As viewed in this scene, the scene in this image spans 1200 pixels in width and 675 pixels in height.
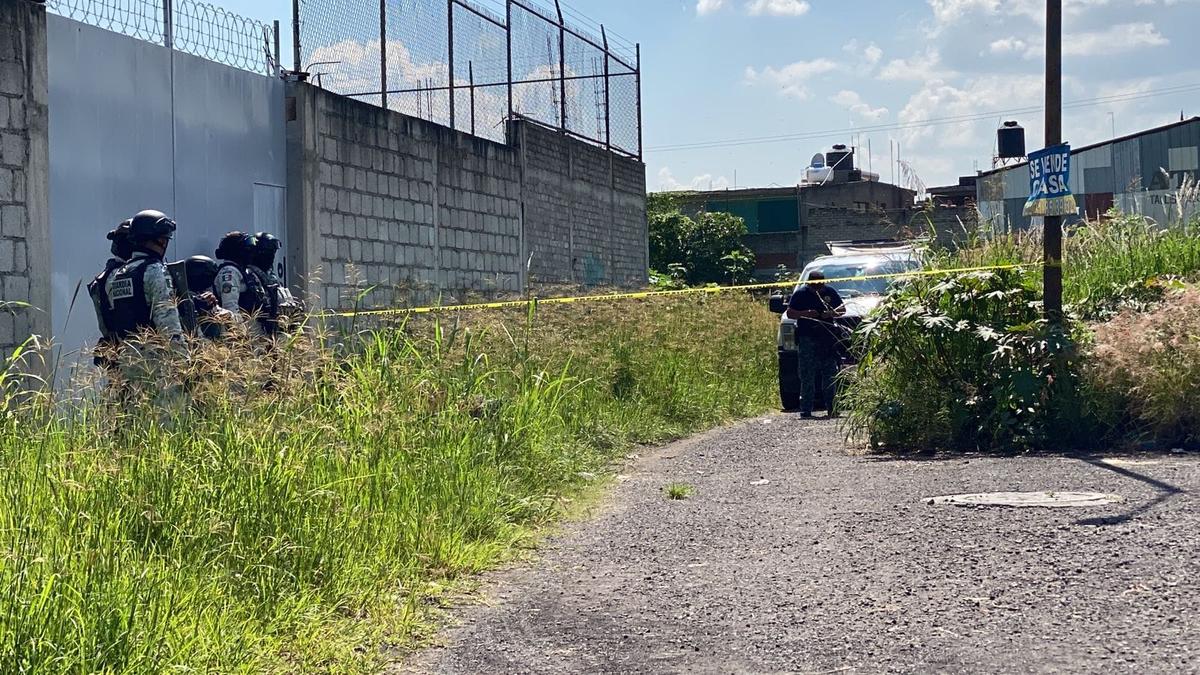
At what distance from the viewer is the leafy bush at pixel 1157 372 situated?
27.8ft

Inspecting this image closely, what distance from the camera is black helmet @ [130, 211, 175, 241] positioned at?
722 cm

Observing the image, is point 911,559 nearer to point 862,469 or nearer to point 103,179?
point 862,469

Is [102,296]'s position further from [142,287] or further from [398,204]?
[398,204]

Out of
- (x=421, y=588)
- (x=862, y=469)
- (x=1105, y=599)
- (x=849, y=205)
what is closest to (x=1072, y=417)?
(x=862, y=469)

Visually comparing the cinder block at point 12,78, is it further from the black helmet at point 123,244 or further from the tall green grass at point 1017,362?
the tall green grass at point 1017,362

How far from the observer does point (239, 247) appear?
8984 millimetres

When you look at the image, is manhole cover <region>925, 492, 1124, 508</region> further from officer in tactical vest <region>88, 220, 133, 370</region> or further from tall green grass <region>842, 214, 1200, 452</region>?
officer in tactical vest <region>88, 220, 133, 370</region>

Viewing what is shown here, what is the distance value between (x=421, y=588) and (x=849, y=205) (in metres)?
49.9

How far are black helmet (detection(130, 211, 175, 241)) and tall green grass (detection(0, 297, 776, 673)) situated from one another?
4.08 feet

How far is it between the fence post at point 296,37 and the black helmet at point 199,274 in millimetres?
3520

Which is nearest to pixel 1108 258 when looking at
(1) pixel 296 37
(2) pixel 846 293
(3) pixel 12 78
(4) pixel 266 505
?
(2) pixel 846 293

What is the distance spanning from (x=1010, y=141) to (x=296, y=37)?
2897 centimetres

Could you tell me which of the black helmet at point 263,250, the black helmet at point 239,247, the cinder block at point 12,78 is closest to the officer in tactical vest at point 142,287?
the cinder block at point 12,78

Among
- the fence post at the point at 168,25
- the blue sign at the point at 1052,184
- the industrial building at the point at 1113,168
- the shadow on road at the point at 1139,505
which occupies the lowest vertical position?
the shadow on road at the point at 1139,505
